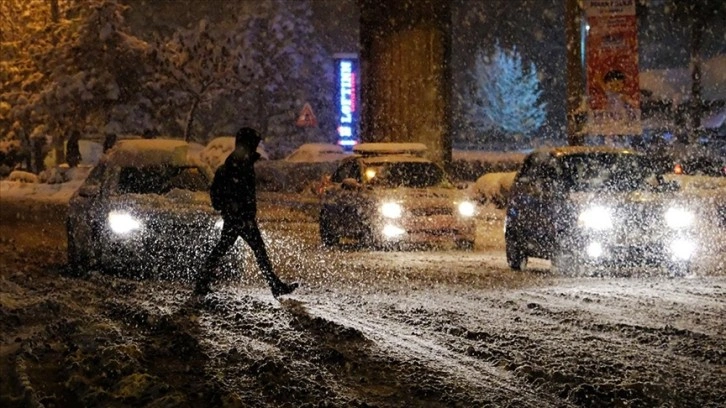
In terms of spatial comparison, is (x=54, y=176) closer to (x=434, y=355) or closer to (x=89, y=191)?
(x=89, y=191)

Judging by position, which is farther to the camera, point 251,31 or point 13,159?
point 251,31

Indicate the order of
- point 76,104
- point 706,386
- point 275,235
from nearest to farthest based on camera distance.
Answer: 1. point 706,386
2. point 275,235
3. point 76,104

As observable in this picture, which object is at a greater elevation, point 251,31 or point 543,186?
point 251,31

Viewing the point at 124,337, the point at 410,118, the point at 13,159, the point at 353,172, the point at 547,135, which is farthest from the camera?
the point at 547,135

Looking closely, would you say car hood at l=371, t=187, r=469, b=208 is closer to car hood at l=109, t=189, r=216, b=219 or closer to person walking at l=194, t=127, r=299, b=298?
car hood at l=109, t=189, r=216, b=219

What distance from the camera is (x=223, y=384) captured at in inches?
266

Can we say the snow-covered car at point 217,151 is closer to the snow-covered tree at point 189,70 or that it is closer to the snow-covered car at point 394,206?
the snow-covered tree at point 189,70

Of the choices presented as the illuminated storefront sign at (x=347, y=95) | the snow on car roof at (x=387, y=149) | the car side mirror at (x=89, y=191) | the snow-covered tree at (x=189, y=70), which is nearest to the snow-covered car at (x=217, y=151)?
the snow-covered tree at (x=189, y=70)

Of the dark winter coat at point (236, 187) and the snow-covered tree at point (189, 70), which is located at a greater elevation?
the snow-covered tree at point (189, 70)

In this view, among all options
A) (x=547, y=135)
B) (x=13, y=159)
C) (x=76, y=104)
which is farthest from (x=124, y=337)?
(x=547, y=135)

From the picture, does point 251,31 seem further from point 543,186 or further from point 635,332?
Result: point 635,332

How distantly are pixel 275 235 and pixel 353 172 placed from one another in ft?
11.1

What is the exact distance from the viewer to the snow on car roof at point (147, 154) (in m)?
13.9

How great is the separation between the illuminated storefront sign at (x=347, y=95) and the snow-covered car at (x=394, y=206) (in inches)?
945
